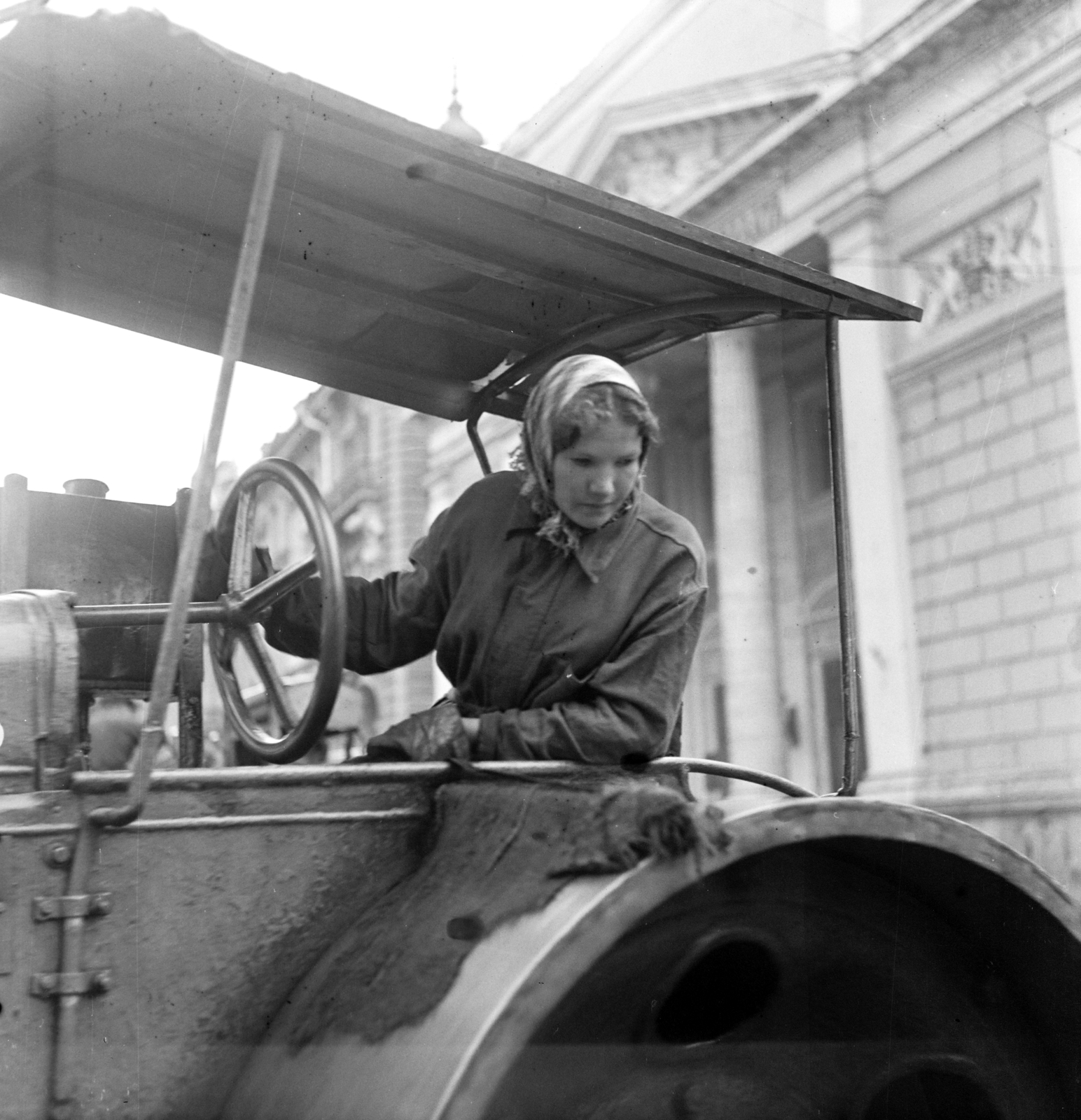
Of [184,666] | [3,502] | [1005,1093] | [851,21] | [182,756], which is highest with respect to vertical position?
[851,21]

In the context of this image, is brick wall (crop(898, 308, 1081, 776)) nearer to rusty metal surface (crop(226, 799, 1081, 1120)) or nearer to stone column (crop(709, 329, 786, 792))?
stone column (crop(709, 329, 786, 792))

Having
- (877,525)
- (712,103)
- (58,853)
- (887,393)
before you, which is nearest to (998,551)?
(877,525)

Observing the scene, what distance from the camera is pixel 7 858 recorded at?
5.27 ft

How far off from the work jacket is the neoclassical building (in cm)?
1058

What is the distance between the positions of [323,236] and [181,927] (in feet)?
3.84

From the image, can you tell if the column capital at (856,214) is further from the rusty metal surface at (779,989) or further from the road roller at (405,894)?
the rusty metal surface at (779,989)

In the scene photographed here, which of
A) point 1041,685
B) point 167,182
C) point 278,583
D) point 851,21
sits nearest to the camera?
point 167,182

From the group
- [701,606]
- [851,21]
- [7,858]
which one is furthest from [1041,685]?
[7,858]

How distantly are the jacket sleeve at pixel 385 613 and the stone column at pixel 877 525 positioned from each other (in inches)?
497

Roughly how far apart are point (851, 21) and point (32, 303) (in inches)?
594

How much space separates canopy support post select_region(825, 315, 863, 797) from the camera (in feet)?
7.90

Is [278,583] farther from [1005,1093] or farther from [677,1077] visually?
[1005,1093]

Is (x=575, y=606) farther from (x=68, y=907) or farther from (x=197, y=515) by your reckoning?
(x=68, y=907)

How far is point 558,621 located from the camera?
7.09 feet
